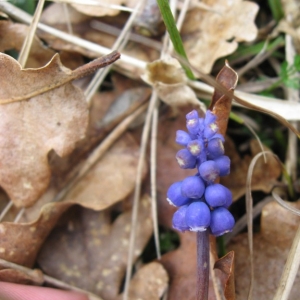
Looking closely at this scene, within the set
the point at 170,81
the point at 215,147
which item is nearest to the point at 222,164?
the point at 215,147

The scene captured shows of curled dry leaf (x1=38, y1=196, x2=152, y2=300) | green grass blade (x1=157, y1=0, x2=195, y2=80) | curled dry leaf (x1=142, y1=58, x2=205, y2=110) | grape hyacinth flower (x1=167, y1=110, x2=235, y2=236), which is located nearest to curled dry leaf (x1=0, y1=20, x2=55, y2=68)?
curled dry leaf (x1=142, y1=58, x2=205, y2=110)

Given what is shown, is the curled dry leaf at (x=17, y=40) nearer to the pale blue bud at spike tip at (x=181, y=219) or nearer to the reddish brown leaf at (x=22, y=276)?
the reddish brown leaf at (x=22, y=276)

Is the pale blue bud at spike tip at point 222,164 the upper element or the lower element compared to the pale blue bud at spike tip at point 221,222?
upper

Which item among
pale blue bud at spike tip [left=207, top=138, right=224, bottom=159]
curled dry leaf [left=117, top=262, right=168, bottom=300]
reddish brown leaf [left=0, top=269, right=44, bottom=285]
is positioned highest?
pale blue bud at spike tip [left=207, top=138, right=224, bottom=159]

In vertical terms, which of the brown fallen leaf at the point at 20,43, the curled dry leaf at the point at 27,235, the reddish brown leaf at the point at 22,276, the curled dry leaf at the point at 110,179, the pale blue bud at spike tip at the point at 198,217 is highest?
the brown fallen leaf at the point at 20,43

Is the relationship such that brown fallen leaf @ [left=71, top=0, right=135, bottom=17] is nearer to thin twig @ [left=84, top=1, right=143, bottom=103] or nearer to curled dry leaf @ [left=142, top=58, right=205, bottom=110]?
thin twig @ [left=84, top=1, right=143, bottom=103]

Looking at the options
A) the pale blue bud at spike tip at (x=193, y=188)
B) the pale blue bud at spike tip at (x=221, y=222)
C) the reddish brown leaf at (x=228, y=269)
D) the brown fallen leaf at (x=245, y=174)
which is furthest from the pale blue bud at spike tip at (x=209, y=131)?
the brown fallen leaf at (x=245, y=174)
